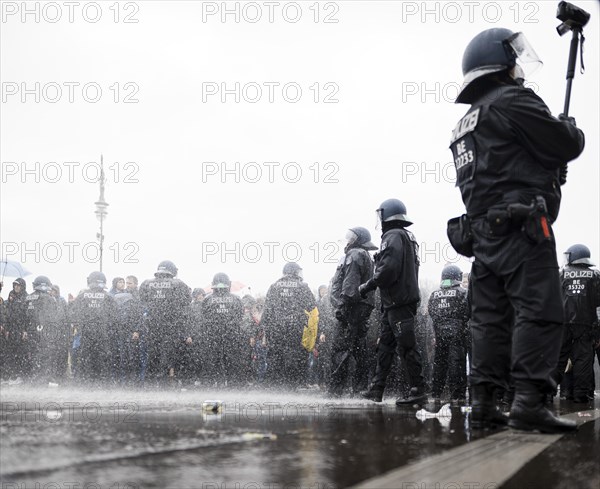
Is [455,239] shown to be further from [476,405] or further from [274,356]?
[274,356]

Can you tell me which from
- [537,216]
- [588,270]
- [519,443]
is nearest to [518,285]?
[537,216]

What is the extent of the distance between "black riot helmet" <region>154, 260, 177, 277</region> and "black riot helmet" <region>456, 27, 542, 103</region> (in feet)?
28.8

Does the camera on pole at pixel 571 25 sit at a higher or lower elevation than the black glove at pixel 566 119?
higher

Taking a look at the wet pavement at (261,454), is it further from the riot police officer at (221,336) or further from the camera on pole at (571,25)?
the riot police officer at (221,336)

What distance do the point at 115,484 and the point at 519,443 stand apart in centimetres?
179

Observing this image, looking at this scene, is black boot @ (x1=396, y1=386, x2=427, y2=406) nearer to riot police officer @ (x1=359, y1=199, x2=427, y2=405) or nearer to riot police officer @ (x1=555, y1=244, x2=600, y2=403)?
riot police officer @ (x1=359, y1=199, x2=427, y2=405)

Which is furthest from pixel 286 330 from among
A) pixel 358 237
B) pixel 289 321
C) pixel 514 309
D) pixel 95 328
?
pixel 514 309

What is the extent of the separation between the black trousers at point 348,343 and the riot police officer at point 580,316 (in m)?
2.92

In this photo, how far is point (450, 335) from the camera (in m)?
10.3

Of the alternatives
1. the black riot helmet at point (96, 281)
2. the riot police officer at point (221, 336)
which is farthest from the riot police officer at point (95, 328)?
the riot police officer at point (221, 336)

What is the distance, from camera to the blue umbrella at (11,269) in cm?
1783

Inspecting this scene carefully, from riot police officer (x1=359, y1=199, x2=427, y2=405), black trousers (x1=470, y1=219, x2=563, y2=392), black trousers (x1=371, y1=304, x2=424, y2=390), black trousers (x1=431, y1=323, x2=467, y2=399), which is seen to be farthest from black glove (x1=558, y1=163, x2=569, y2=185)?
black trousers (x1=431, y1=323, x2=467, y2=399)

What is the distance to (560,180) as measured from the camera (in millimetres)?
3916

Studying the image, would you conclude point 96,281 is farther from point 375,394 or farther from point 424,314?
point 375,394
